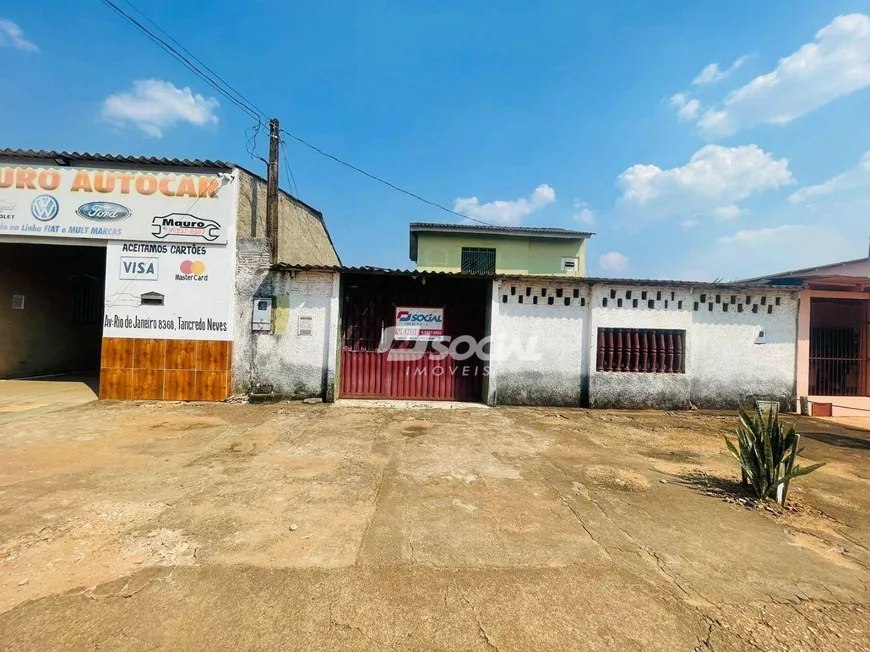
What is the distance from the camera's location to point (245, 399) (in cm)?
770

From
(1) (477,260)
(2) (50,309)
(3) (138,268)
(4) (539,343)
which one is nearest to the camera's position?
(3) (138,268)

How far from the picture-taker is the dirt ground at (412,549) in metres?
1.95

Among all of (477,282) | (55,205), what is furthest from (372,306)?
(55,205)

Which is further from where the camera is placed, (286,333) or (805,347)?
(805,347)

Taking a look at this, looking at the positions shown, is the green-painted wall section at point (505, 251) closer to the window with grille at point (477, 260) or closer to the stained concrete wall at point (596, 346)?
the window with grille at point (477, 260)

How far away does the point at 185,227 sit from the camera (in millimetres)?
7633

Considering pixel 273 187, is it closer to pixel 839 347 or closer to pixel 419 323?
pixel 419 323

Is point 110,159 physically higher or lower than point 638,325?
higher

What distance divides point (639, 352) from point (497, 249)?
10.9 meters

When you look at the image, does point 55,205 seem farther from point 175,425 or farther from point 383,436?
point 383,436

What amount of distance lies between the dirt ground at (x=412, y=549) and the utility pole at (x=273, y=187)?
474cm

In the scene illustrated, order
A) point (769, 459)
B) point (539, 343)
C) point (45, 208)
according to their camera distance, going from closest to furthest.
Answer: point (769, 459) → point (45, 208) → point (539, 343)

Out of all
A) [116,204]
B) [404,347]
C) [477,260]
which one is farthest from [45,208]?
[477,260]

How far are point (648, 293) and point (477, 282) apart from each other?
3.75 meters
